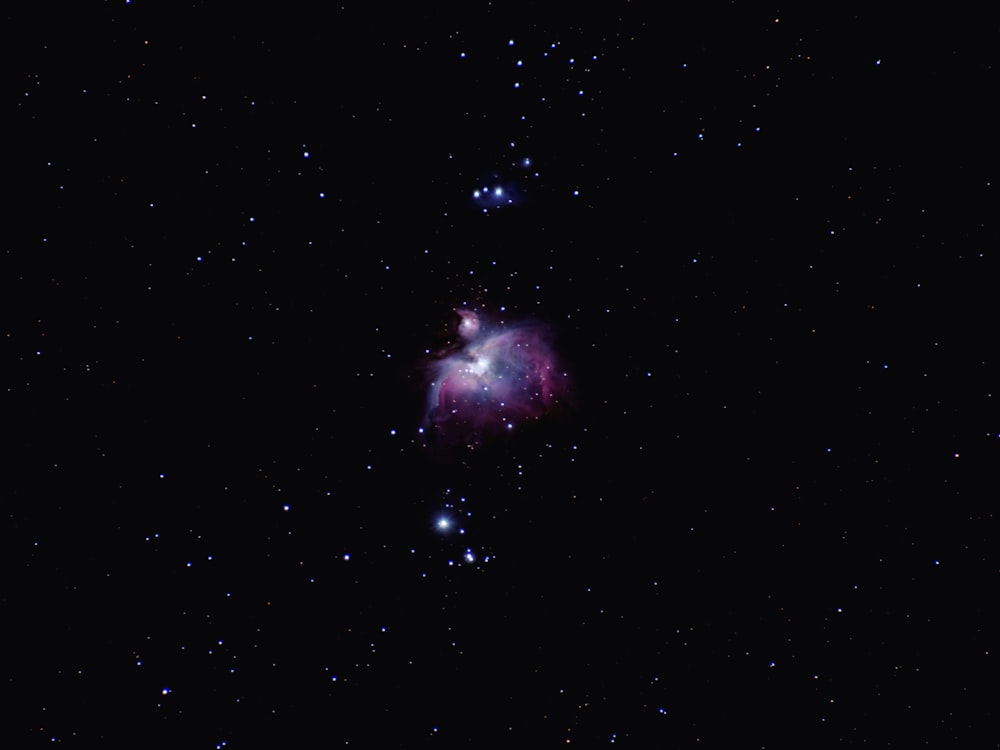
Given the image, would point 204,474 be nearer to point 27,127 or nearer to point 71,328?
point 71,328

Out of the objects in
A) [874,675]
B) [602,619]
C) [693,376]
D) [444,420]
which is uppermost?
[444,420]

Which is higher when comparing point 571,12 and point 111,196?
point 111,196

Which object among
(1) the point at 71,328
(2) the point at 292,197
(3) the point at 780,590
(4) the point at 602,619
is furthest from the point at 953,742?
(1) the point at 71,328

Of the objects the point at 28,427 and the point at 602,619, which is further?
the point at 602,619
